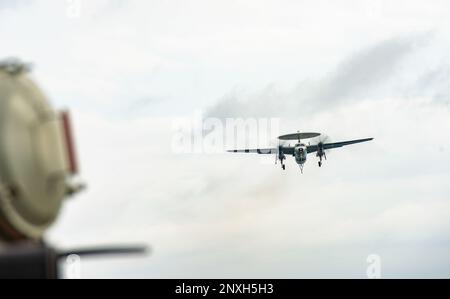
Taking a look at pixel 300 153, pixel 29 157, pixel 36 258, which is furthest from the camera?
pixel 300 153

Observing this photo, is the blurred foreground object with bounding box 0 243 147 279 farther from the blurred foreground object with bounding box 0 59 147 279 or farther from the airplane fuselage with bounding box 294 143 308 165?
the airplane fuselage with bounding box 294 143 308 165

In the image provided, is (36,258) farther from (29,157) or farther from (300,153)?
(300,153)

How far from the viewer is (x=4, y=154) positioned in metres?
10.7

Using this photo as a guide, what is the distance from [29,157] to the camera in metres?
11.2

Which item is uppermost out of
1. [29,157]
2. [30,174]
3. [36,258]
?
[29,157]

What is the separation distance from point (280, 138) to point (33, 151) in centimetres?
6463

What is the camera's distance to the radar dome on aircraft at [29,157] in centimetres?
1090

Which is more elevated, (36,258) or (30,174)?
(30,174)

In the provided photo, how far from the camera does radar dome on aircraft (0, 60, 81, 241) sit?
10.9m

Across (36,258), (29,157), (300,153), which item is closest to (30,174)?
(29,157)

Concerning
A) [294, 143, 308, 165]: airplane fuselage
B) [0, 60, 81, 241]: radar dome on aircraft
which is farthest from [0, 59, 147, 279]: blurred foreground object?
[294, 143, 308, 165]: airplane fuselage
